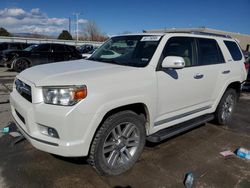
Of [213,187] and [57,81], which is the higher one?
[57,81]

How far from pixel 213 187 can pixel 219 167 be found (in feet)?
1.89

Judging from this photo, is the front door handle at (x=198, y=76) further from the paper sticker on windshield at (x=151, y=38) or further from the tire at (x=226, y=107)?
the tire at (x=226, y=107)

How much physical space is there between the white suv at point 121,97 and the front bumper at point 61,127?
10 millimetres

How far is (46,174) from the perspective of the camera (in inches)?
125

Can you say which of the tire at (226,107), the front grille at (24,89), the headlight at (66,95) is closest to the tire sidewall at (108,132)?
the headlight at (66,95)

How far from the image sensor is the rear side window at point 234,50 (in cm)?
509

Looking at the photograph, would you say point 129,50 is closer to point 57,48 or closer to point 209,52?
point 209,52

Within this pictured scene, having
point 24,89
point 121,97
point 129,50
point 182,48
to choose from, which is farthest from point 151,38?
point 24,89

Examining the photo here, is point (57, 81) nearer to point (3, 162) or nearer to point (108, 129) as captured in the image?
point (108, 129)

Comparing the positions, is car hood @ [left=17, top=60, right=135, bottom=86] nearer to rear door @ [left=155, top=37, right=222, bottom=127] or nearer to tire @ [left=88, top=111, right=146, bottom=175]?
tire @ [left=88, top=111, right=146, bottom=175]

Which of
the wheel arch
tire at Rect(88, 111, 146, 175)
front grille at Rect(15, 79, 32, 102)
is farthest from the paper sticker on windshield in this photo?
front grille at Rect(15, 79, 32, 102)

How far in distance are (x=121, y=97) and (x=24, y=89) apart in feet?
4.15

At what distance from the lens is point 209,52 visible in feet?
14.7

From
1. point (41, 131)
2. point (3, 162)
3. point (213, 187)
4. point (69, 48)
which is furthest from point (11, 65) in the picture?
point (213, 187)
